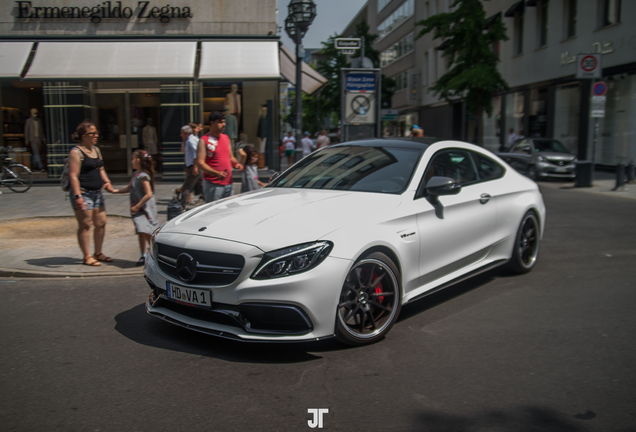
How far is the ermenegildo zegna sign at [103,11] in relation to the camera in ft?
60.7

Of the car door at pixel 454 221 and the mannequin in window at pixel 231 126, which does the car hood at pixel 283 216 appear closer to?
the car door at pixel 454 221

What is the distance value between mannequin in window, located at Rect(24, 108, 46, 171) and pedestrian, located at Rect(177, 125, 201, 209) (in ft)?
28.1

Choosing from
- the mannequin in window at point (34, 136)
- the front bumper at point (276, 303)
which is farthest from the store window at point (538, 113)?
the front bumper at point (276, 303)

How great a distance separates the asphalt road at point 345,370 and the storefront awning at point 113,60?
43.9ft

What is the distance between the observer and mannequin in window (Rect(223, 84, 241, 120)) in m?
19.4

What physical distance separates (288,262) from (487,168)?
3090 millimetres

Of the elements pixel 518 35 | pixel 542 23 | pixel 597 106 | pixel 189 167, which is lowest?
pixel 189 167

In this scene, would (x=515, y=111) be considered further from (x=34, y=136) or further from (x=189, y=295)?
(x=189, y=295)

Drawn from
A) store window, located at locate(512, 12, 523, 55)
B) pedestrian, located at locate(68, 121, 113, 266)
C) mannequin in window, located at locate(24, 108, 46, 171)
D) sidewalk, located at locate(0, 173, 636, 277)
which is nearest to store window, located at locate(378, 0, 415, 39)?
store window, located at locate(512, 12, 523, 55)

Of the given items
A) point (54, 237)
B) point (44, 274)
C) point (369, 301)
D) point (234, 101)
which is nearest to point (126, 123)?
point (234, 101)

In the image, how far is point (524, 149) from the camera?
20.2 meters

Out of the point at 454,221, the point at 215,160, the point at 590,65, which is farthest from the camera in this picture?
the point at 590,65

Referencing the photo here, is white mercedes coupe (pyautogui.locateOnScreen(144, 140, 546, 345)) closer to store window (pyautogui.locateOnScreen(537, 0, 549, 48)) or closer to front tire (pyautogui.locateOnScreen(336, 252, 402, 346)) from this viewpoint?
front tire (pyautogui.locateOnScreen(336, 252, 402, 346))

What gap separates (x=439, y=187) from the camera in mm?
4785
